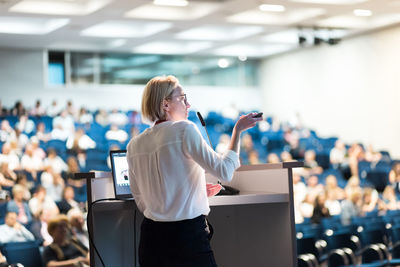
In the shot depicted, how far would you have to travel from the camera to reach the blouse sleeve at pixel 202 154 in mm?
2297

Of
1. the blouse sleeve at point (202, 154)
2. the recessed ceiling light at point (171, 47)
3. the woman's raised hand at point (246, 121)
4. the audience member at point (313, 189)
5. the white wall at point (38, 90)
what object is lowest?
the audience member at point (313, 189)

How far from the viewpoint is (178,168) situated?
235 cm

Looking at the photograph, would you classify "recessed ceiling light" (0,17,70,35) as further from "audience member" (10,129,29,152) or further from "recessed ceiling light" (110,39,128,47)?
"audience member" (10,129,29,152)

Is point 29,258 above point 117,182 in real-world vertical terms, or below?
below

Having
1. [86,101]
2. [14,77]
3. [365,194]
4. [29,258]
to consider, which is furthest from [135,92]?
[29,258]

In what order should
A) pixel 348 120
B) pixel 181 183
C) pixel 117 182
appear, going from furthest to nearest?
pixel 348 120 < pixel 117 182 < pixel 181 183

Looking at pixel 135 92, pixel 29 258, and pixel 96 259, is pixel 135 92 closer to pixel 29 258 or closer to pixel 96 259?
pixel 29 258

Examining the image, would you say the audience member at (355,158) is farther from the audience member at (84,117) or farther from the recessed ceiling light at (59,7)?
the recessed ceiling light at (59,7)

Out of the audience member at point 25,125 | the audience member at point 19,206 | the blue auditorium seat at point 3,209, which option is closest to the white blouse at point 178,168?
the blue auditorium seat at point 3,209

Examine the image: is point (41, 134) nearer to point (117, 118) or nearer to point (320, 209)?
point (117, 118)

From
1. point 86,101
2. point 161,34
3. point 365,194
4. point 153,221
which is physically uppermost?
point 161,34

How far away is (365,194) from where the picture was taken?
936cm

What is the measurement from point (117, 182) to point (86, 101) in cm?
1307

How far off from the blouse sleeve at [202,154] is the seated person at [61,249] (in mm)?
3235
